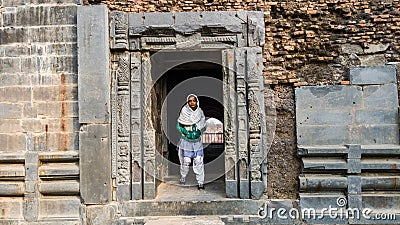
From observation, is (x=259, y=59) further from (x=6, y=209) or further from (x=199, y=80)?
(x=6, y=209)

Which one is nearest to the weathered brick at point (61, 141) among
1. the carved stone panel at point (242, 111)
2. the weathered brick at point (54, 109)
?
the weathered brick at point (54, 109)

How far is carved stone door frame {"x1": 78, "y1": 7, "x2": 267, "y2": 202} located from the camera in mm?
5707

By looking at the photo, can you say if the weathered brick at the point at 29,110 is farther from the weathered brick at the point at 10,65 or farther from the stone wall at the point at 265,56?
the weathered brick at the point at 10,65

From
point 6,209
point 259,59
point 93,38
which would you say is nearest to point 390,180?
point 259,59

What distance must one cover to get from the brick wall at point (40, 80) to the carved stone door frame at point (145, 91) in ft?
1.78

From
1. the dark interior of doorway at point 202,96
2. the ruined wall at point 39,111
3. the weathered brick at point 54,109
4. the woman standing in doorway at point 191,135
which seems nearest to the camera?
the ruined wall at point 39,111

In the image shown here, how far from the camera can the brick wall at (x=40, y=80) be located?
5.71m

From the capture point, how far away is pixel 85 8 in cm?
568

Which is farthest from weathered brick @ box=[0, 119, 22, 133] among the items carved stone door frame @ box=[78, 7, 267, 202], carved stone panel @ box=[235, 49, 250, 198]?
carved stone panel @ box=[235, 49, 250, 198]

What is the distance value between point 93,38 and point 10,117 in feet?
5.88

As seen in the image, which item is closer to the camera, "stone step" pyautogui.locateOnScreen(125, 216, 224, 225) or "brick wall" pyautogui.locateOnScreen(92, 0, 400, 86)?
"stone step" pyautogui.locateOnScreen(125, 216, 224, 225)

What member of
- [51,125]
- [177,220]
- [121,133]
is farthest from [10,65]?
[177,220]

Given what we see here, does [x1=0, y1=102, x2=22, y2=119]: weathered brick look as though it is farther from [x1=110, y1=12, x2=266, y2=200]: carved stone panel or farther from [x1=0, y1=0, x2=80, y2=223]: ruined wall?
[x1=110, y1=12, x2=266, y2=200]: carved stone panel

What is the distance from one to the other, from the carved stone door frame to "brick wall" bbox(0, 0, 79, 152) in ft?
1.78
